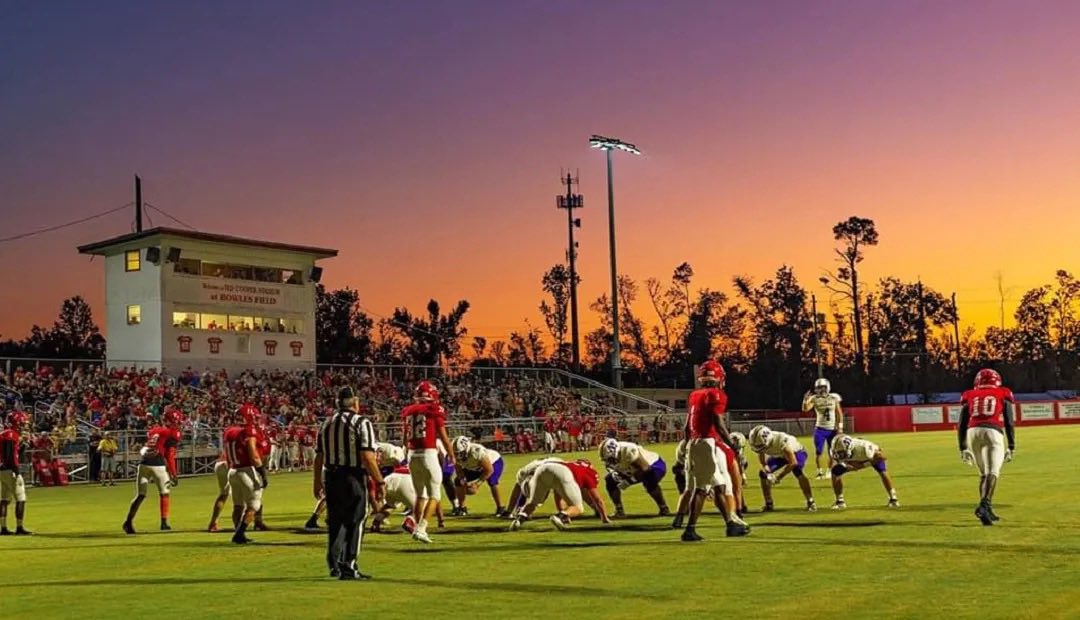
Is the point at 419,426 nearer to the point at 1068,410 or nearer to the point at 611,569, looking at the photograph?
the point at 611,569

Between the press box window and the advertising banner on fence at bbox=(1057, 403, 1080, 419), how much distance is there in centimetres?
5363

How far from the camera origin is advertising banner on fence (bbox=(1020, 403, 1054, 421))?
214 feet

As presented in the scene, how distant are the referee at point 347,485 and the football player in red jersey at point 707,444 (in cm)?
439

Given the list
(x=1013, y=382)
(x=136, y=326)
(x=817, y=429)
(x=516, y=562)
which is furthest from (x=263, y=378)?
(x=1013, y=382)

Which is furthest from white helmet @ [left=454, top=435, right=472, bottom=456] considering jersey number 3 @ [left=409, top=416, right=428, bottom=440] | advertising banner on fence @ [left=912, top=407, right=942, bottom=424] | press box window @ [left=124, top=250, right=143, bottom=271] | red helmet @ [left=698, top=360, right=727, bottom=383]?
advertising banner on fence @ [left=912, top=407, right=942, bottom=424]

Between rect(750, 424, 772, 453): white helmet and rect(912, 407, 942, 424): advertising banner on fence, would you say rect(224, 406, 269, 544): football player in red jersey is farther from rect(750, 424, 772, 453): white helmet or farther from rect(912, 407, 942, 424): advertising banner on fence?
rect(912, 407, 942, 424): advertising banner on fence

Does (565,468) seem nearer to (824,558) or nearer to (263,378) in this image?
(824,558)

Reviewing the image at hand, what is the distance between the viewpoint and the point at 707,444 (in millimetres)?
14031

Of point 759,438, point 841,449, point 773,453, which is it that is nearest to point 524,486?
point 759,438

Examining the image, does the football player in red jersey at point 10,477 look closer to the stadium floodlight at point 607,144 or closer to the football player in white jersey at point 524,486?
the football player in white jersey at point 524,486

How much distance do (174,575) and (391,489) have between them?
4234 millimetres

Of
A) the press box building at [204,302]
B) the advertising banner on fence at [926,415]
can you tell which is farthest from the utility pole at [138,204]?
the advertising banner on fence at [926,415]

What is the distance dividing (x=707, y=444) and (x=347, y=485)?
4.87 m

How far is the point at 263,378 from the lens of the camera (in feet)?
168
